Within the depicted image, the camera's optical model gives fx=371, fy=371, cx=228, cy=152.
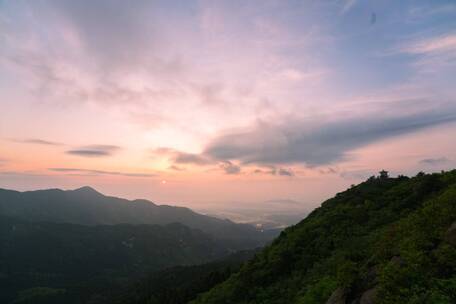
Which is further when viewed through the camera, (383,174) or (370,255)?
(383,174)

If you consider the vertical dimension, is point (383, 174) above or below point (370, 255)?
above

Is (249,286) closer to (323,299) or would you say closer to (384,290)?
(323,299)

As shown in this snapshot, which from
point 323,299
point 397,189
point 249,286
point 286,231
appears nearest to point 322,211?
point 286,231

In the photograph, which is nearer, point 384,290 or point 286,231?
point 384,290

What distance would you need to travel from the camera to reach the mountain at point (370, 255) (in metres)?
17.6

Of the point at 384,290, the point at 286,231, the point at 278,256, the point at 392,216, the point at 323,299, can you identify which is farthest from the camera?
the point at 286,231

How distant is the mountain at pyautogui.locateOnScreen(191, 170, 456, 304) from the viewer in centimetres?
1762

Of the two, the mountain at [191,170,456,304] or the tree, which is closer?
the mountain at [191,170,456,304]

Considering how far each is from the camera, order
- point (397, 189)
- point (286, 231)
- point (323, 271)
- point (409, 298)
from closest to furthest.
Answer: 1. point (409, 298)
2. point (323, 271)
3. point (397, 189)
4. point (286, 231)

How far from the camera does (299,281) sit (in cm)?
3600

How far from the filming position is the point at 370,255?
26656mm

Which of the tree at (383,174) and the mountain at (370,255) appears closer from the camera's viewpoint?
the mountain at (370,255)

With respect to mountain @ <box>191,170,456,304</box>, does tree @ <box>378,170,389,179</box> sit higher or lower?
higher

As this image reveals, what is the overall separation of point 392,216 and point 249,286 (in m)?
17.9
